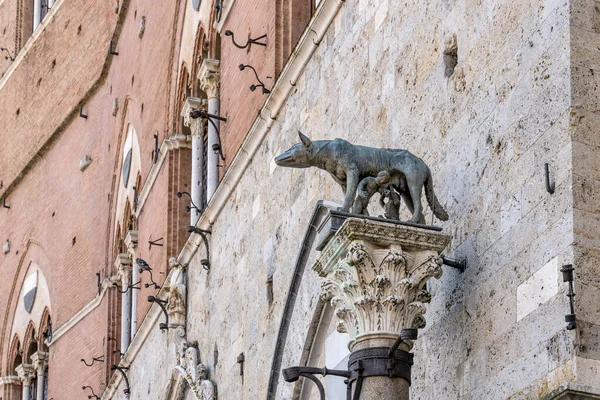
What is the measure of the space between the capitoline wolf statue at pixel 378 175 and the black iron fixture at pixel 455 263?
0.22 meters

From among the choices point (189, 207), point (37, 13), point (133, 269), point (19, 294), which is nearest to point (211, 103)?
point (189, 207)

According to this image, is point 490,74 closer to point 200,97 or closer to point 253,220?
point 253,220

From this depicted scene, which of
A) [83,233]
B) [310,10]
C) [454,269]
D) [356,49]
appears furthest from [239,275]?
[83,233]

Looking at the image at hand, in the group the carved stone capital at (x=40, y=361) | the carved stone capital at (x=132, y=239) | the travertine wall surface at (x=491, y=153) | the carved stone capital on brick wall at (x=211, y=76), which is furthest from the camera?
the carved stone capital at (x=40, y=361)

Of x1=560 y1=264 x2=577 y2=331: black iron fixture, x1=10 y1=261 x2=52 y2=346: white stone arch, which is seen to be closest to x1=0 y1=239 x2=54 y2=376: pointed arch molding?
x1=10 y1=261 x2=52 y2=346: white stone arch

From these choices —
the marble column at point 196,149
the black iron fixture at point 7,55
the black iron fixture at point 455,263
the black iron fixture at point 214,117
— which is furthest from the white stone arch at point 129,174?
the black iron fixture at point 455,263

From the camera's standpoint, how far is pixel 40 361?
69.9ft

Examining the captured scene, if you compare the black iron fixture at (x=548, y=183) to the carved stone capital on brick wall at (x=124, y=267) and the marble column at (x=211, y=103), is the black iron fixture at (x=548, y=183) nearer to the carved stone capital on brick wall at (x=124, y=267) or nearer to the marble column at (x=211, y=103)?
the marble column at (x=211, y=103)

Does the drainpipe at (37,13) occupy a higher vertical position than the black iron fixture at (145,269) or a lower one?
higher

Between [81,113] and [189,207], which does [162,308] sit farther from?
[81,113]

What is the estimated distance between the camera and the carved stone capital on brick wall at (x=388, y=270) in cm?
715

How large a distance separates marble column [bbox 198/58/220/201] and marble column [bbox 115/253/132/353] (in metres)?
3.75

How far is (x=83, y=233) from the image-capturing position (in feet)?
65.5

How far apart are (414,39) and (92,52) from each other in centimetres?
1350
